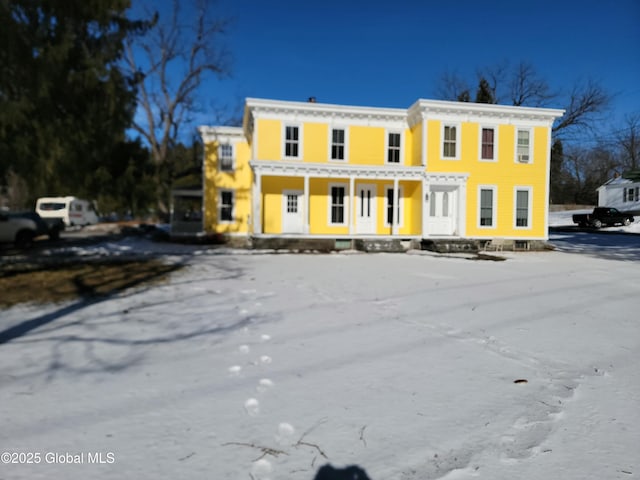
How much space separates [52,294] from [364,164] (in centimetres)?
1325

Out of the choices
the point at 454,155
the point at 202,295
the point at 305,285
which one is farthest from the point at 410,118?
the point at 202,295

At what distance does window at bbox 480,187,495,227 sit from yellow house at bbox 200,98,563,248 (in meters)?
0.05

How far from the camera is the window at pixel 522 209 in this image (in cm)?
1750

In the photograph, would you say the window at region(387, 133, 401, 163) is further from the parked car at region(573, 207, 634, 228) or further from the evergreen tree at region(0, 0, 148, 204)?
the parked car at region(573, 207, 634, 228)

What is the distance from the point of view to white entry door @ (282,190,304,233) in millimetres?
17328

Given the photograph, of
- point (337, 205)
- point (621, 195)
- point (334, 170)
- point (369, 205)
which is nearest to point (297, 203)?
point (337, 205)

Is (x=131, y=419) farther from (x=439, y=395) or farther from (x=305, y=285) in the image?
(x=305, y=285)

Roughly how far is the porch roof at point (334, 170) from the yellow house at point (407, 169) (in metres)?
0.06

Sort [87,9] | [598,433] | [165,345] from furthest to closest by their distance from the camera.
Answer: [87,9]
[165,345]
[598,433]

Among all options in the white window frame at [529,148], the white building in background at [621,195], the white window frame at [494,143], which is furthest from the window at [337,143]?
the white building in background at [621,195]

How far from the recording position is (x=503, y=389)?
3.18 m

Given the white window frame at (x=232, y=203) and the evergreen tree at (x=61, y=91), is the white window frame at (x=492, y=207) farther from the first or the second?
the evergreen tree at (x=61, y=91)

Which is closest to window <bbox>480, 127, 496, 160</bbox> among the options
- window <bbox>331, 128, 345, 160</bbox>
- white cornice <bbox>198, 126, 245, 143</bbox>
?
window <bbox>331, 128, 345, 160</bbox>

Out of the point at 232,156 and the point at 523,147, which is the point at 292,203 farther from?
the point at 523,147
